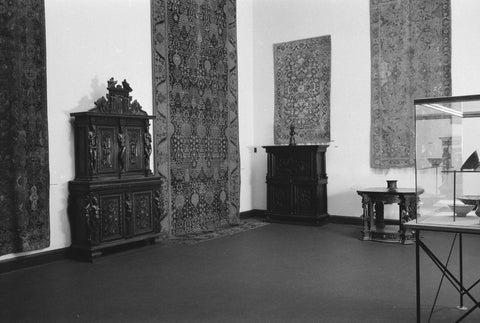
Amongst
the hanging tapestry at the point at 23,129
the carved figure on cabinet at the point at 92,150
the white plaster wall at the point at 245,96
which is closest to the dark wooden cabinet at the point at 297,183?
the white plaster wall at the point at 245,96

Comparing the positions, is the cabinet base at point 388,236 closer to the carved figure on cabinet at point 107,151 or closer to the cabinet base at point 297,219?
the cabinet base at point 297,219

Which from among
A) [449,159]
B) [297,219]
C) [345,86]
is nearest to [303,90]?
[345,86]

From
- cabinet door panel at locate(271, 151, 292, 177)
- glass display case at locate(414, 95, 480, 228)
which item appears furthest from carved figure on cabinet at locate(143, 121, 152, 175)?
glass display case at locate(414, 95, 480, 228)

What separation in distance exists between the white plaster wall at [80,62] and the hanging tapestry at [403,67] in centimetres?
328

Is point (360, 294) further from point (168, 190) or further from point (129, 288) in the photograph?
point (168, 190)

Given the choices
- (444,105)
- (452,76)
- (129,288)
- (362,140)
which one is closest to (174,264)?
(129,288)

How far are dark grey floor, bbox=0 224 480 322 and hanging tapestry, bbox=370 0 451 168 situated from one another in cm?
156

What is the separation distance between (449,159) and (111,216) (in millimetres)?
3676

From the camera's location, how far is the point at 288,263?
16.0 ft

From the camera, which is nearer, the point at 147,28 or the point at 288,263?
the point at 288,263

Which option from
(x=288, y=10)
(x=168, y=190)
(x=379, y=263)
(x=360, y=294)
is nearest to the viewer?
(x=360, y=294)

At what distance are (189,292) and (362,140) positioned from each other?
423cm

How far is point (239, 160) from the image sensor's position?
7.79 metres

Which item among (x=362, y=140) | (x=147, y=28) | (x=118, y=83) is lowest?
(x=362, y=140)
